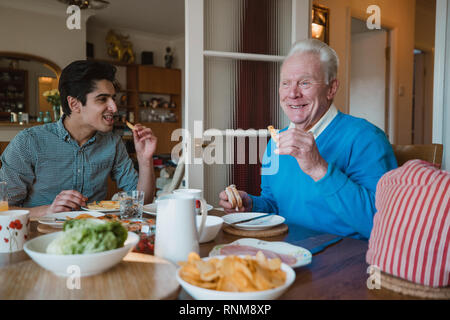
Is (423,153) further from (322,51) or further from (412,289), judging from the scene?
(412,289)

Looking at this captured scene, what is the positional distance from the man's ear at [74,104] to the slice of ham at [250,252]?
1.37 meters

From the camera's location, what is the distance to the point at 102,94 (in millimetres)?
1997

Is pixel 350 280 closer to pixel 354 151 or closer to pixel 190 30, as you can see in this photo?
pixel 354 151

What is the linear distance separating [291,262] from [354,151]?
0.71 m

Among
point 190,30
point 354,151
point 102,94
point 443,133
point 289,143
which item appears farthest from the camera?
point 443,133

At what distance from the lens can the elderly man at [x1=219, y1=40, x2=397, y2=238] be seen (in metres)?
1.21

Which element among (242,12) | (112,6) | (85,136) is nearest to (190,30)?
(242,12)

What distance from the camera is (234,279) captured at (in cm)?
65

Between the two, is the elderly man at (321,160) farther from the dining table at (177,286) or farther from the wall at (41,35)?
the wall at (41,35)

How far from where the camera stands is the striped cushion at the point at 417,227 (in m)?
0.67

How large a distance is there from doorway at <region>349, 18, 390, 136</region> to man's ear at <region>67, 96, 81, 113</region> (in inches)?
150

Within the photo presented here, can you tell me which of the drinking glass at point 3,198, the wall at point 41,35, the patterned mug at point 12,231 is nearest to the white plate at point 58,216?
the drinking glass at point 3,198

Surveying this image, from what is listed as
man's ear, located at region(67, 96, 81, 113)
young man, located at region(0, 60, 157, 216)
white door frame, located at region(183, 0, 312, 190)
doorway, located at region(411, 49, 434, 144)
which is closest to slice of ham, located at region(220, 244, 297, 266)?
young man, located at region(0, 60, 157, 216)

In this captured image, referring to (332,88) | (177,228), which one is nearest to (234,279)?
(177,228)
